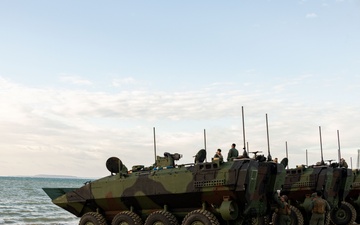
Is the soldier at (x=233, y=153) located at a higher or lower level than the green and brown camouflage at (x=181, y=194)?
higher

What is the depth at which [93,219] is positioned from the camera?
18219mm

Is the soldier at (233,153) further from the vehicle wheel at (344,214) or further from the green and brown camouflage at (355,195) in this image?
the green and brown camouflage at (355,195)

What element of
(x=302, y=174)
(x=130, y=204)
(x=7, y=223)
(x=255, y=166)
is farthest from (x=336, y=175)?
(x=7, y=223)

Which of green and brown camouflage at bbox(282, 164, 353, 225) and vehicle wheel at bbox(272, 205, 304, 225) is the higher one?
green and brown camouflage at bbox(282, 164, 353, 225)

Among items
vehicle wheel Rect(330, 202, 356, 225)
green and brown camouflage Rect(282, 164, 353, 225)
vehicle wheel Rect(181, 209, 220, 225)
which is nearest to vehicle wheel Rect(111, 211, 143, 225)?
vehicle wheel Rect(181, 209, 220, 225)

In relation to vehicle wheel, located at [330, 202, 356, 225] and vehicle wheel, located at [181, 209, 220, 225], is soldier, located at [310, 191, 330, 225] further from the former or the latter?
vehicle wheel, located at [330, 202, 356, 225]

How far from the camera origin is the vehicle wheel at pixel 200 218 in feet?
50.1

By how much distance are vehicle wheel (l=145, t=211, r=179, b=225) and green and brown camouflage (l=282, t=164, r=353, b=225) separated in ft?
18.6

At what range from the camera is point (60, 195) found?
19.5 m

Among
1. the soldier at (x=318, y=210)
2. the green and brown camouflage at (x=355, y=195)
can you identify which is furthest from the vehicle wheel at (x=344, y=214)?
the soldier at (x=318, y=210)

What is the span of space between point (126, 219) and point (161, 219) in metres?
1.41

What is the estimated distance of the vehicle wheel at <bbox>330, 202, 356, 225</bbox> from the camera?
22.5m

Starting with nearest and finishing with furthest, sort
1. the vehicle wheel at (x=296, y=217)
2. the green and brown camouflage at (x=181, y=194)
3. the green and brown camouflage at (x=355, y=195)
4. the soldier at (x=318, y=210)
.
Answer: the green and brown camouflage at (x=181, y=194), the soldier at (x=318, y=210), the vehicle wheel at (x=296, y=217), the green and brown camouflage at (x=355, y=195)

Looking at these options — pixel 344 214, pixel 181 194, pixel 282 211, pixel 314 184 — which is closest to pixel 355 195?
pixel 344 214
